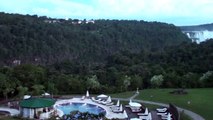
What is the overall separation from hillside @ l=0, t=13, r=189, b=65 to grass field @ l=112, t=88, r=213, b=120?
34.6 metres

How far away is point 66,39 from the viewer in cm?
8975

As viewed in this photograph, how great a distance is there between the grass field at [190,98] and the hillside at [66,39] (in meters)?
34.6

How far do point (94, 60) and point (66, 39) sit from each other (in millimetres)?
8398

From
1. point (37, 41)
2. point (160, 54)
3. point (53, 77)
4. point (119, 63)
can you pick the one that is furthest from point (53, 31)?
point (53, 77)

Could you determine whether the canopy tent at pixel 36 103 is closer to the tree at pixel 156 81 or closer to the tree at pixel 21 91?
the tree at pixel 21 91

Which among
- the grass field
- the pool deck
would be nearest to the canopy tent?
the pool deck

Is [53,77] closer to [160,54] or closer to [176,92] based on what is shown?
[176,92]

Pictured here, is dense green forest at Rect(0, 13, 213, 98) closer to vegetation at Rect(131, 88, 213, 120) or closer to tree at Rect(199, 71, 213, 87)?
tree at Rect(199, 71, 213, 87)

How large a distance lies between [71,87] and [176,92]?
1284 centimetres

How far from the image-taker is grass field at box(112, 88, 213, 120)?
3421 cm

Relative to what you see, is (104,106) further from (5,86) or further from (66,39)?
(66,39)

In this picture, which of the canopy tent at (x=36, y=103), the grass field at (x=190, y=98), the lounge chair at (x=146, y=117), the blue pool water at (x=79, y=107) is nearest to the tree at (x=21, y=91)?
the blue pool water at (x=79, y=107)

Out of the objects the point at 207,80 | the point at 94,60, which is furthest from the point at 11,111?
the point at 94,60

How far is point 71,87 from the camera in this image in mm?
46531
